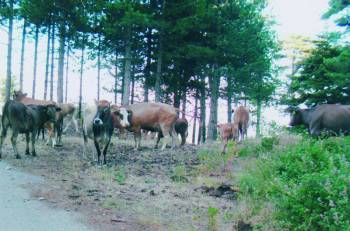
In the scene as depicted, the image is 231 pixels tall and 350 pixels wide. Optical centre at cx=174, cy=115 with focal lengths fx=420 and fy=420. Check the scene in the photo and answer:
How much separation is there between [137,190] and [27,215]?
2648 mm

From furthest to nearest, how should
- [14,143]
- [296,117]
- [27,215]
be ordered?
[296,117] < [14,143] < [27,215]

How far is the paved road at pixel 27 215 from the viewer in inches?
241

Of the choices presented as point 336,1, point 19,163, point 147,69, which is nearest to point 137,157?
point 19,163

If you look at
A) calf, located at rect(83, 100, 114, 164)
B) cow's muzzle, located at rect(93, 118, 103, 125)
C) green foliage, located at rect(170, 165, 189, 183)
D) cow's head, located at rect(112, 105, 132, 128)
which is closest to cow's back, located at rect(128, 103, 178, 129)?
cow's head, located at rect(112, 105, 132, 128)

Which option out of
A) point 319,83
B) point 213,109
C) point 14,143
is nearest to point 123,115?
point 14,143

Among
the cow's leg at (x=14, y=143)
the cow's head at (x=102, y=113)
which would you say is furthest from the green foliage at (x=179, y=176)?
the cow's leg at (x=14, y=143)

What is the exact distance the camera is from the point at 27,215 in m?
6.66

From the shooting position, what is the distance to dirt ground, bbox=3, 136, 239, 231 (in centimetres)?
661

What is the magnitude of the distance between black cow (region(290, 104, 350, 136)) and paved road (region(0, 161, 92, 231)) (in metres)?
10.1

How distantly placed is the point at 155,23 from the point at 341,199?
62.0ft

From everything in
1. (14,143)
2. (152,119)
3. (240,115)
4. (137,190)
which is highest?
(240,115)

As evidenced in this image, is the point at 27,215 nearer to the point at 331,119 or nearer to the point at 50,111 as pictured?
the point at 50,111

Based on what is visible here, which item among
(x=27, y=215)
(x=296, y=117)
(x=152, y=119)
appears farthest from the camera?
(x=152, y=119)

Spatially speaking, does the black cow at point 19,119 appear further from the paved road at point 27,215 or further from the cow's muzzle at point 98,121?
the paved road at point 27,215
